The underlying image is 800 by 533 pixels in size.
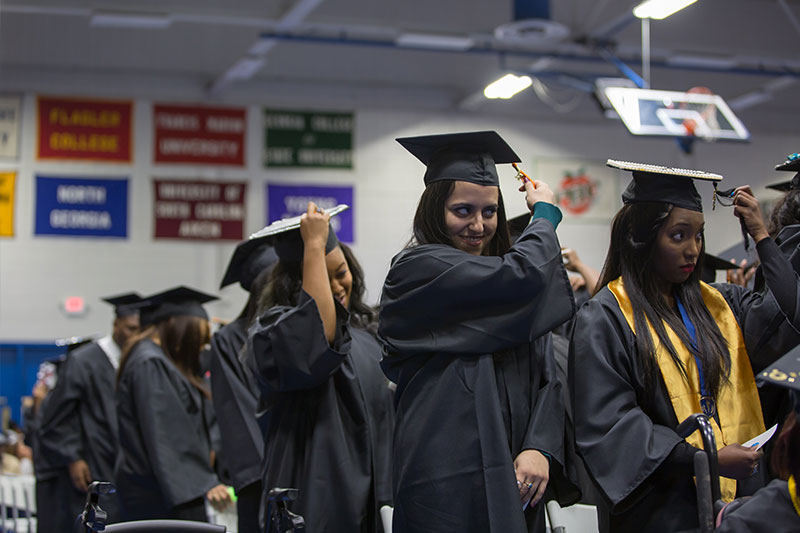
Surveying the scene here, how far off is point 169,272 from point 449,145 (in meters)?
11.6

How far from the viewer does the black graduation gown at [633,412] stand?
2.58 meters

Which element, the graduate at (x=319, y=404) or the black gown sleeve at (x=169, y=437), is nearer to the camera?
the graduate at (x=319, y=404)

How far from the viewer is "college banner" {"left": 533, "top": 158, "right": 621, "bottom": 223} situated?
15250 mm

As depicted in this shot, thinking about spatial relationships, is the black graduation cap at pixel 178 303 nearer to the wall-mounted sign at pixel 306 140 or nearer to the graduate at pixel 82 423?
the graduate at pixel 82 423

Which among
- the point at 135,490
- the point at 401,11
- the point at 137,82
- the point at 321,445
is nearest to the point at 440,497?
the point at 321,445

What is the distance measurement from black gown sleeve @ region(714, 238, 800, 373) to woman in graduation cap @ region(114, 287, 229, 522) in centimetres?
316

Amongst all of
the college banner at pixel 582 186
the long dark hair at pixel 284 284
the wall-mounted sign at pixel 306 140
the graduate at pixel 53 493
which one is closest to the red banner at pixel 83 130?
the wall-mounted sign at pixel 306 140

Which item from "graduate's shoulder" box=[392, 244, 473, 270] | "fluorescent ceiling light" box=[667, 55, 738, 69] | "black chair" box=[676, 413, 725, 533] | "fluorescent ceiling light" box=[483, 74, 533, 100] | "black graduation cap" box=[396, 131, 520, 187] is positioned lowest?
"black chair" box=[676, 413, 725, 533]

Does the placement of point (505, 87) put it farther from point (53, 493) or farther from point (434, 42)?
point (53, 493)

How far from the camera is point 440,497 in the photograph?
8.68 ft

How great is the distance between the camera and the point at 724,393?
8.91 feet

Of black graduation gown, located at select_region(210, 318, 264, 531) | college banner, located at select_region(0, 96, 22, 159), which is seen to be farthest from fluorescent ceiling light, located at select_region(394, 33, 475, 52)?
black graduation gown, located at select_region(210, 318, 264, 531)

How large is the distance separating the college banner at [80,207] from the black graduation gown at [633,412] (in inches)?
471

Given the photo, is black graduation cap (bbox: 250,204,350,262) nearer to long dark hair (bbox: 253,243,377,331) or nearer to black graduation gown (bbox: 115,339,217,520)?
long dark hair (bbox: 253,243,377,331)
